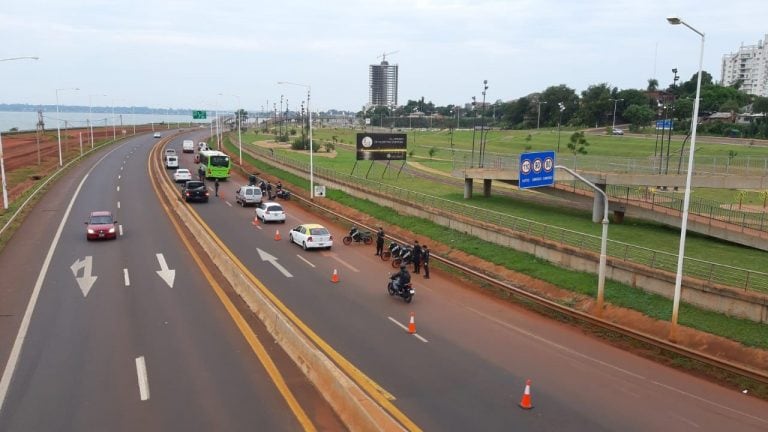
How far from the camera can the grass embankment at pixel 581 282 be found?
17531mm

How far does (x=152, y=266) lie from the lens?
25.9 m

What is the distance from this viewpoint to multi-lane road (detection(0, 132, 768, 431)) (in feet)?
40.9

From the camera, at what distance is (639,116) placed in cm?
12031

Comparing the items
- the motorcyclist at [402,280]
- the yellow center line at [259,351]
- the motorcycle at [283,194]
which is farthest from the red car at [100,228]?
the motorcyclist at [402,280]

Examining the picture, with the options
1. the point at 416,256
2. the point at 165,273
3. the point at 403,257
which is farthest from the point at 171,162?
the point at 416,256

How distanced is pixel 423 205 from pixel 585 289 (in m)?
16.5

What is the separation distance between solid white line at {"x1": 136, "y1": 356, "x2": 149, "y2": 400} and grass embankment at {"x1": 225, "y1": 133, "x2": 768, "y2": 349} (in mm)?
15794

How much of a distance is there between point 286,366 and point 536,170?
12.4 metres

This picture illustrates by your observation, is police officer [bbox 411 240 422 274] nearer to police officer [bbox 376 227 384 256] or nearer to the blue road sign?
police officer [bbox 376 227 384 256]

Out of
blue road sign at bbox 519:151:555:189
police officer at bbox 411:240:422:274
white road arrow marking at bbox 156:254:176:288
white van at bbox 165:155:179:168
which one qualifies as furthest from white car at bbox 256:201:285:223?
white van at bbox 165:155:179:168

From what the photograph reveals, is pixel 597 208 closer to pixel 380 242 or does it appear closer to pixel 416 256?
pixel 380 242

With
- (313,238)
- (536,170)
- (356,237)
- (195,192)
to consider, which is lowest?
(356,237)

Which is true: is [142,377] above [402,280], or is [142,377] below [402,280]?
below

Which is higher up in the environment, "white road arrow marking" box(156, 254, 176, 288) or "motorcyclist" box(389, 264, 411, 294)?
"motorcyclist" box(389, 264, 411, 294)
